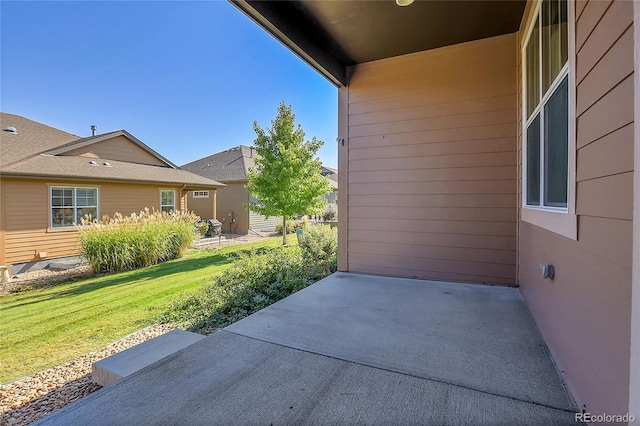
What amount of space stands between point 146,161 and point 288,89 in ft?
23.4

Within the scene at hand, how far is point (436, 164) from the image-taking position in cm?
415

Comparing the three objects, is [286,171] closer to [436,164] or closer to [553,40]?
[436,164]

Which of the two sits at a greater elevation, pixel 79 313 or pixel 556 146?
pixel 556 146

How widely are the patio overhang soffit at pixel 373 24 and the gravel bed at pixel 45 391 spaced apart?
3.75 meters

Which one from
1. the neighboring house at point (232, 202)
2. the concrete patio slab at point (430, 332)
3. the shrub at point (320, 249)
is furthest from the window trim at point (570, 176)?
the neighboring house at point (232, 202)

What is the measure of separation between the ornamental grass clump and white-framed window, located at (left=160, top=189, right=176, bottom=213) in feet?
10.9

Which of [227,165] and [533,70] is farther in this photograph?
[227,165]

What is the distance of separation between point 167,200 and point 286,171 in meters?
5.72

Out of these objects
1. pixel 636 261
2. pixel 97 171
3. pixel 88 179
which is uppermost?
pixel 97 171

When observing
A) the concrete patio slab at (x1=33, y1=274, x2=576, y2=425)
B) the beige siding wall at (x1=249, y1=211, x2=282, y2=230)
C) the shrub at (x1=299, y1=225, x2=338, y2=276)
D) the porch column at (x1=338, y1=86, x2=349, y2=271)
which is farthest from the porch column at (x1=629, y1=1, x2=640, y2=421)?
the beige siding wall at (x1=249, y1=211, x2=282, y2=230)

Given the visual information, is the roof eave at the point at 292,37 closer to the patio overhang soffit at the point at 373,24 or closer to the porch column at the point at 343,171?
the patio overhang soffit at the point at 373,24

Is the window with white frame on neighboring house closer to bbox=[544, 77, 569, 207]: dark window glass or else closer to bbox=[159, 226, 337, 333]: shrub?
bbox=[544, 77, 569, 207]: dark window glass

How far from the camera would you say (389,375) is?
1844 mm

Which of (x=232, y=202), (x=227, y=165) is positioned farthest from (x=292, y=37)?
(x=227, y=165)
